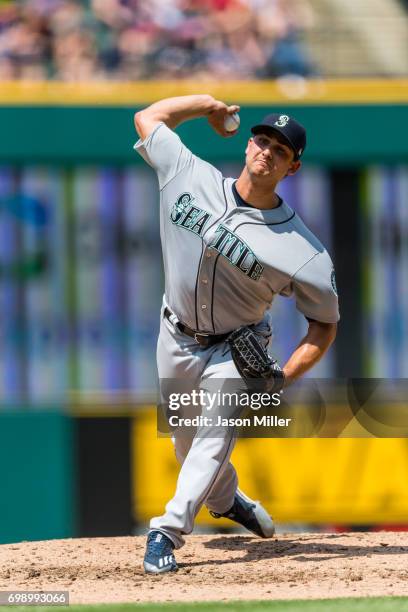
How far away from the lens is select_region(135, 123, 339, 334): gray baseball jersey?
5.79 meters

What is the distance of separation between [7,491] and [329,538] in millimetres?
3320

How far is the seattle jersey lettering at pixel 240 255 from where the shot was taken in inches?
228

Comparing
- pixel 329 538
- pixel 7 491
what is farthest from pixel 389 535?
pixel 7 491

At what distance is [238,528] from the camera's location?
29.7 feet

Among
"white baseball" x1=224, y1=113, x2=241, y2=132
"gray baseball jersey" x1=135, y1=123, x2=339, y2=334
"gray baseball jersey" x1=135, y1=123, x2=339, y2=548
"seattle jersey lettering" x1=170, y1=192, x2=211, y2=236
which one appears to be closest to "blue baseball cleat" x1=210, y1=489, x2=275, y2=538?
"gray baseball jersey" x1=135, y1=123, x2=339, y2=548

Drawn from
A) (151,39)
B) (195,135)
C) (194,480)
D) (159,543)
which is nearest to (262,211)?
(194,480)

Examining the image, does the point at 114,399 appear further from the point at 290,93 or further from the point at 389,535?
the point at 389,535

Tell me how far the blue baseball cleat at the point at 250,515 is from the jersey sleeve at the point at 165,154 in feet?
5.46

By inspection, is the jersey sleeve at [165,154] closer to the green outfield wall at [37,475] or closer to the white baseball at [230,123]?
the white baseball at [230,123]

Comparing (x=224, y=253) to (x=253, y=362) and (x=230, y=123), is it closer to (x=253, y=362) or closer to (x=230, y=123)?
(x=253, y=362)

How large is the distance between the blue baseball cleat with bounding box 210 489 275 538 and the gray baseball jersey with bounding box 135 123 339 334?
1065mm

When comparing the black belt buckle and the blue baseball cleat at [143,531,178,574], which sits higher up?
the black belt buckle

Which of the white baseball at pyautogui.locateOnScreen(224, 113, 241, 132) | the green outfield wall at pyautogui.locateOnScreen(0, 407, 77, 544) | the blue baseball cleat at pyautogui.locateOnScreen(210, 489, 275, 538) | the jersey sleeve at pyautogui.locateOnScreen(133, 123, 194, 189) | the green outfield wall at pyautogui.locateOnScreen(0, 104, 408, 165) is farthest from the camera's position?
the green outfield wall at pyautogui.locateOnScreen(0, 104, 408, 165)

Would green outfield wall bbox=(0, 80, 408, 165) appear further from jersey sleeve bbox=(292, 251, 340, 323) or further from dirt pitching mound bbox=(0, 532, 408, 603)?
jersey sleeve bbox=(292, 251, 340, 323)
